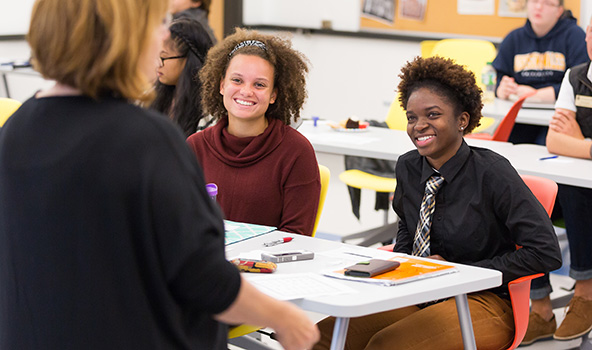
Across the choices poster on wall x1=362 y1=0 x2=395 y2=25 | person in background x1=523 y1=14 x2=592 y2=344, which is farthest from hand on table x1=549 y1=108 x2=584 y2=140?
poster on wall x1=362 y1=0 x2=395 y2=25

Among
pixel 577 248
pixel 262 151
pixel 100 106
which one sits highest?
pixel 100 106

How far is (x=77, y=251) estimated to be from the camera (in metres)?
1.16

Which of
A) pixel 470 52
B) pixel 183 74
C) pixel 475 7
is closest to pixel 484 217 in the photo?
pixel 183 74

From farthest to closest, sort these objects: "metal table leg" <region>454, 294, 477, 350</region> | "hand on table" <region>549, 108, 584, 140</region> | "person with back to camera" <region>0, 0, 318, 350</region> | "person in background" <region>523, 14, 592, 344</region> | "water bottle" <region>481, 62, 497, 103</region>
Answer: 1. "water bottle" <region>481, 62, 497, 103</region>
2. "hand on table" <region>549, 108, 584, 140</region>
3. "person in background" <region>523, 14, 592, 344</region>
4. "metal table leg" <region>454, 294, 477, 350</region>
5. "person with back to camera" <region>0, 0, 318, 350</region>

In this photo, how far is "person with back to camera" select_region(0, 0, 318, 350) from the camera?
1122mm

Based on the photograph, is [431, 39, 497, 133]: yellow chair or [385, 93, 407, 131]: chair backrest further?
[431, 39, 497, 133]: yellow chair

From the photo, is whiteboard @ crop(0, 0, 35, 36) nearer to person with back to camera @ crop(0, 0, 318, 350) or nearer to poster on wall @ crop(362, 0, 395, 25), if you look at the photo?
poster on wall @ crop(362, 0, 395, 25)

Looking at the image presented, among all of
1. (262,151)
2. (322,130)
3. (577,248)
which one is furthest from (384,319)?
(322,130)

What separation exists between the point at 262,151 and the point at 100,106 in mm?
1385

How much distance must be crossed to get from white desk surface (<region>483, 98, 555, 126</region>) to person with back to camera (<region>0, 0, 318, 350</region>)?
340cm

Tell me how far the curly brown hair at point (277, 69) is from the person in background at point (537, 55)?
8.07 feet

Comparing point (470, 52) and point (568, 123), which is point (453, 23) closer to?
point (470, 52)

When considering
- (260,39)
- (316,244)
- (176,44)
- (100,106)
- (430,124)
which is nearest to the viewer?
(100,106)

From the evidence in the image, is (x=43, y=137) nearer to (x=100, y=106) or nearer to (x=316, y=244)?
(x=100, y=106)
